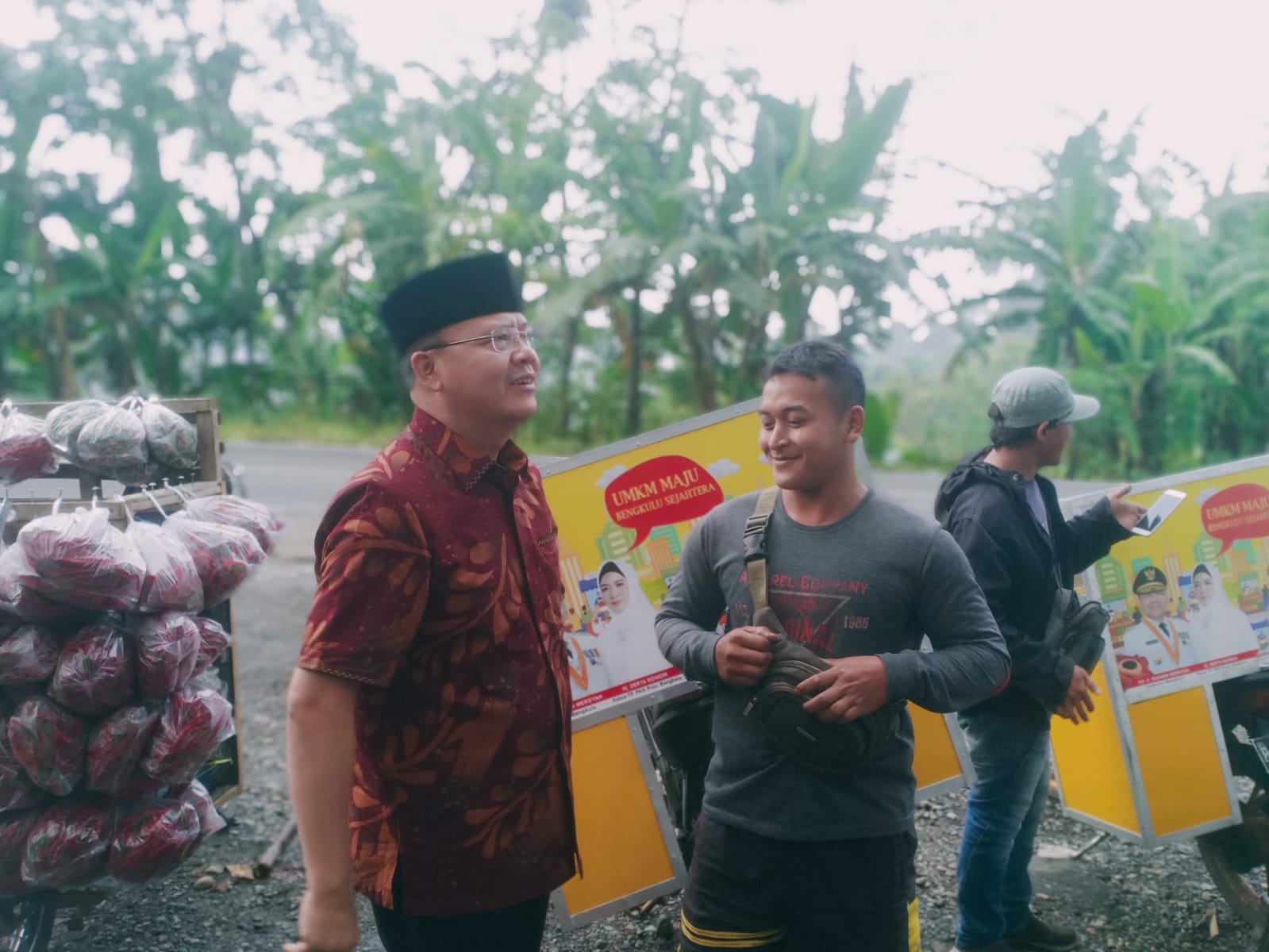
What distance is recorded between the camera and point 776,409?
2.11 meters

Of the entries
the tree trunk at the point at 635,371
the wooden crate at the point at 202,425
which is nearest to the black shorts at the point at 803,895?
the wooden crate at the point at 202,425

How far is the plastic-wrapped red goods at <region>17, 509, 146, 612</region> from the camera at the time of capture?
9.12 ft

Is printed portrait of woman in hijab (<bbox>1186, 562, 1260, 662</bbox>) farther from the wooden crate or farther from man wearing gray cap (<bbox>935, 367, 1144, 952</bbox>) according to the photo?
the wooden crate

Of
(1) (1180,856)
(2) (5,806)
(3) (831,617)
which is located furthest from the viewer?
(1) (1180,856)

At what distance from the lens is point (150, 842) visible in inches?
117

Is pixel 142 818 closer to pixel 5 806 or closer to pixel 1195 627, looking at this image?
pixel 5 806

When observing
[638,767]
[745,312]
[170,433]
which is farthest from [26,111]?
[638,767]

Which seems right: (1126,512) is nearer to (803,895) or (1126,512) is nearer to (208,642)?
(803,895)

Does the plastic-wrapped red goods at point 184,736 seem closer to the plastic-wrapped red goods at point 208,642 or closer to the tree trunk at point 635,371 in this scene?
the plastic-wrapped red goods at point 208,642

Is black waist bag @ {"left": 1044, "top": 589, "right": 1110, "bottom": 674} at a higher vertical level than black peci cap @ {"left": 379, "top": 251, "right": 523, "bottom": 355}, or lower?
lower

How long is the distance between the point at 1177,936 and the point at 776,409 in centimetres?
242

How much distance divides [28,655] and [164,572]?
0.41 meters

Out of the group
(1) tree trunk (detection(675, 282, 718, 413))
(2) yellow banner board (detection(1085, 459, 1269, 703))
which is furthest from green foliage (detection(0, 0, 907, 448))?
(2) yellow banner board (detection(1085, 459, 1269, 703))

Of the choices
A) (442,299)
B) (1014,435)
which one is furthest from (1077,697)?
(442,299)
